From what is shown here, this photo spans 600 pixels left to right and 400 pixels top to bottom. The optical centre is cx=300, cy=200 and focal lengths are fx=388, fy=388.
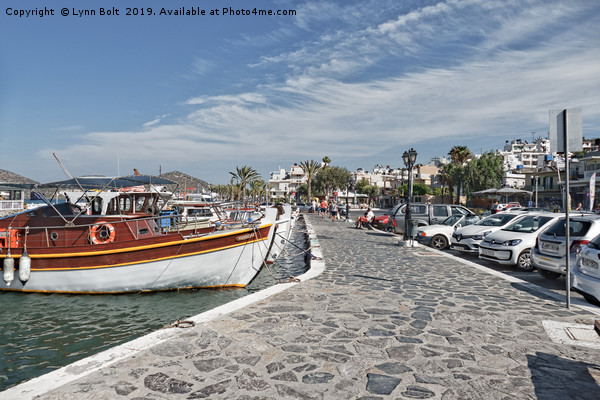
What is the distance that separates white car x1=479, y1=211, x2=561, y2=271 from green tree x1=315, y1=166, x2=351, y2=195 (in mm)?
66002

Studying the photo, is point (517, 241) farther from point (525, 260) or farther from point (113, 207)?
point (113, 207)

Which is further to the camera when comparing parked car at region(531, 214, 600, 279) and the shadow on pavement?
parked car at region(531, 214, 600, 279)

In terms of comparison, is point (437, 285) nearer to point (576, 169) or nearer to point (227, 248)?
point (227, 248)

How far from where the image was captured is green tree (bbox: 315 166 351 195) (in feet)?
258

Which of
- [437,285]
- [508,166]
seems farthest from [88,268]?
[508,166]

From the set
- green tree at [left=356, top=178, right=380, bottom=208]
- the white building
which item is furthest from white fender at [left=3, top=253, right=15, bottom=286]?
the white building

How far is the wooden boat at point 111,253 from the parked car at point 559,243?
7.39 metres

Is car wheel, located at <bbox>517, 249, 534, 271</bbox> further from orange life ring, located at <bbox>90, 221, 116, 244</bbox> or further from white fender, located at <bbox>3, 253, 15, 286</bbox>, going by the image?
white fender, located at <bbox>3, 253, 15, 286</bbox>

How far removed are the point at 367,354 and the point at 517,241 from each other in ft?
27.4

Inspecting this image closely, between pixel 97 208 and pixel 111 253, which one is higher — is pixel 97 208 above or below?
above

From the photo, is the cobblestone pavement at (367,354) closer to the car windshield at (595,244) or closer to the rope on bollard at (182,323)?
the rope on bollard at (182,323)

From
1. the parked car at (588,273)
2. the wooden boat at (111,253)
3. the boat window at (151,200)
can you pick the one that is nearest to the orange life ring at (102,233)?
the wooden boat at (111,253)

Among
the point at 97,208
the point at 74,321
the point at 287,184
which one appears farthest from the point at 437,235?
the point at 287,184

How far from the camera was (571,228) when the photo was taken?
29.0 feet
